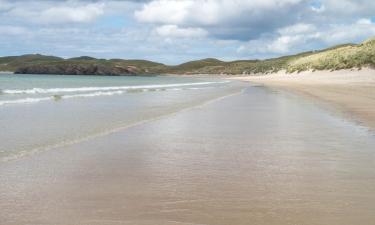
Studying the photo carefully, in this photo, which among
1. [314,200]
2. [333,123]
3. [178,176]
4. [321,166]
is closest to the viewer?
[314,200]

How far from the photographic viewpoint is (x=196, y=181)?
A: 6.89 meters

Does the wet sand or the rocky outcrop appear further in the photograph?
the rocky outcrop

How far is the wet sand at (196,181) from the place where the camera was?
529 centimetres

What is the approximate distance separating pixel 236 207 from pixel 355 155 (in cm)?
421

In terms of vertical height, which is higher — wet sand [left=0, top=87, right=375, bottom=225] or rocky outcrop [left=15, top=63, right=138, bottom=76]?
wet sand [left=0, top=87, right=375, bottom=225]

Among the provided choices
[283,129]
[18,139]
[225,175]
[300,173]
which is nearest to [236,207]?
[225,175]

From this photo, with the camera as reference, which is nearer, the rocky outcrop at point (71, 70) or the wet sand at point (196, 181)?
the wet sand at point (196, 181)

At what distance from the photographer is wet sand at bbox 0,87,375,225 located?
529 cm

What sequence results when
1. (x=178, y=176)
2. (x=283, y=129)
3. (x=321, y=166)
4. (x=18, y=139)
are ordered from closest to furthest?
1. (x=178, y=176)
2. (x=321, y=166)
3. (x=18, y=139)
4. (x=283, y=129)

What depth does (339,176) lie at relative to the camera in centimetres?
727

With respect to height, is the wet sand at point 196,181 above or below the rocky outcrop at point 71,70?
above

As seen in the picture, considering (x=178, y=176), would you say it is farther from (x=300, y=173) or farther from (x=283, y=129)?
(x=283, y=129)

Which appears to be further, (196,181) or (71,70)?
(71,70)

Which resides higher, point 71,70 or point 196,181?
point 196,181
